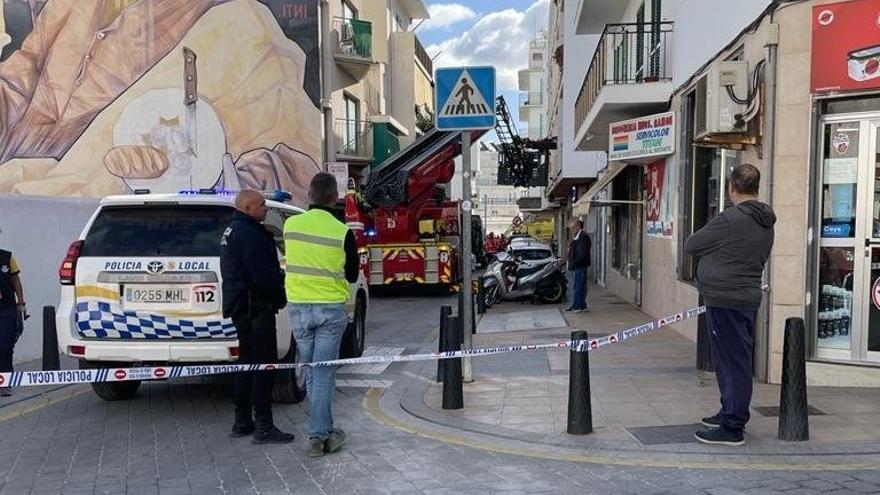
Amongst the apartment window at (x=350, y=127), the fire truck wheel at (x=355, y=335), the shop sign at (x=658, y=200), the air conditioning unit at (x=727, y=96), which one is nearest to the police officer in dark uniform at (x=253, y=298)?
the fire truck wheel at (x=355, y=335)

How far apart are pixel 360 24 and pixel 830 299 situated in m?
26.5

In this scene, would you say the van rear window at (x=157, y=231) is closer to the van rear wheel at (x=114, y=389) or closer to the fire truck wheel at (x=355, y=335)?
the van rear wheel at (x=114, y=389)

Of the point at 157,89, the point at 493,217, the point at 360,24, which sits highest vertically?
the point at 360,24

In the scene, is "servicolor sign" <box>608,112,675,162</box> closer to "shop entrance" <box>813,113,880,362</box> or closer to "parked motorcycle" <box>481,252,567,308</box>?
"parked motorcycle" <box>481,252,567,308</box>

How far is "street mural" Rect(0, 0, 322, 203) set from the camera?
1096 inches

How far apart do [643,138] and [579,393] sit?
7754 millimetres

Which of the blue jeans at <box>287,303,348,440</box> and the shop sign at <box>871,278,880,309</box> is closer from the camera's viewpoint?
the blue jeans at <box>287,303,348,440</box>

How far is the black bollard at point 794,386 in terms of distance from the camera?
488 centimetres

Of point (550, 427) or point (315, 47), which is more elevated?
point (315, 47)

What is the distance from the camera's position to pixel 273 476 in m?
4.59

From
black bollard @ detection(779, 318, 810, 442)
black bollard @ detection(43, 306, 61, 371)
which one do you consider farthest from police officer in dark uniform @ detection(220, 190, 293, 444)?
black bollard @ detection(779, 318, 810, 442)

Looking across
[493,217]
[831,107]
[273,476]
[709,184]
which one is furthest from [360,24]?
[493,217]

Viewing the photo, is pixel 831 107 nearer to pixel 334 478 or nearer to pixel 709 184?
pixel 709 184

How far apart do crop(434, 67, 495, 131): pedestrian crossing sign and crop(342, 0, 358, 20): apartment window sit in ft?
84.1
